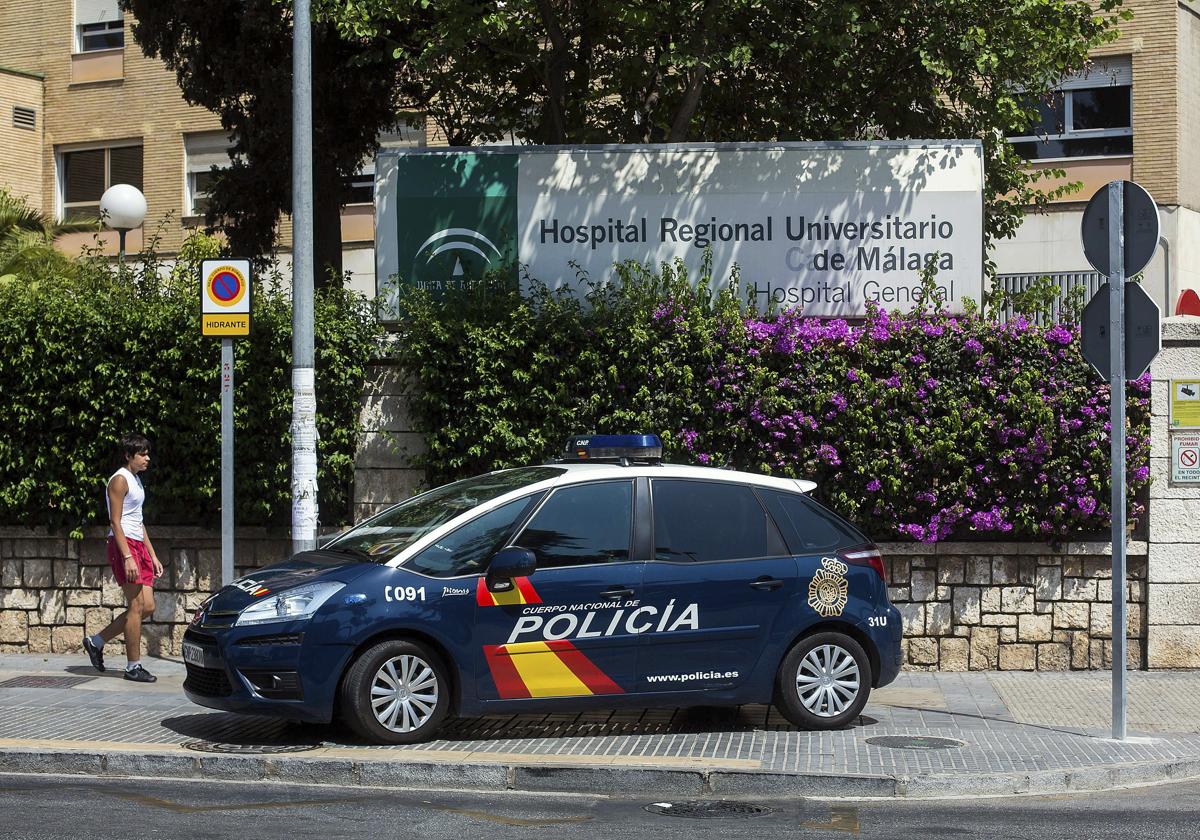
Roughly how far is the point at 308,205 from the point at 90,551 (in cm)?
368

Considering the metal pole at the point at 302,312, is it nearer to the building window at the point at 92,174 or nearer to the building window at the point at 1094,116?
the building window at the point at 1094,116

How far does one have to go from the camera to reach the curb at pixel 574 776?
7348mm

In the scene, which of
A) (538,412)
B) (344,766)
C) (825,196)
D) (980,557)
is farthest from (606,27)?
(344,766)

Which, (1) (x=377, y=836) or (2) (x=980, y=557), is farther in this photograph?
(2) (x=980, y=557)

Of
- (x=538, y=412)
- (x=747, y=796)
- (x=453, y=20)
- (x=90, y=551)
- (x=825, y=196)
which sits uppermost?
(x=453, y=20)

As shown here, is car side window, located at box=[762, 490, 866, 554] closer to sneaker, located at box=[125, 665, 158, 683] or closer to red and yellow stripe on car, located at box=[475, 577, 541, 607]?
red and yellow stripe on car, located at box=[475, 577, 541, 607]

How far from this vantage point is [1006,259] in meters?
22.5

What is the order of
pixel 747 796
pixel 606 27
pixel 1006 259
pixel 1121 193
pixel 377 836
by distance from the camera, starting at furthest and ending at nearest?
pixel 1006 259
pixel 606 27
pixel 1121 193
pixel 747 796
pixel 377 836

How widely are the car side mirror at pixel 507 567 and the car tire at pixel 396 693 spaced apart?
20.8 inches

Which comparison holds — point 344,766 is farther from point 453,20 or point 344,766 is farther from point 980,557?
point 453,20

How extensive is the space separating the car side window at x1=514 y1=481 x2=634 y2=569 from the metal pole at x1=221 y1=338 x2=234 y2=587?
10.4ft

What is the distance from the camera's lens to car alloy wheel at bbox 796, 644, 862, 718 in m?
8.66

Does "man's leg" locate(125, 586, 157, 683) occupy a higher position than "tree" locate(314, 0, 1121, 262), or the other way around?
"tree" locate(314, 0, 1121, 262)

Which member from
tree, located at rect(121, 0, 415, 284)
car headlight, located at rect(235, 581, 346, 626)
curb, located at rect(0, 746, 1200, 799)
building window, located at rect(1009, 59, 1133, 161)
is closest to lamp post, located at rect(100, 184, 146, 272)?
tree, located at rect(121, 0, 415, 284)
